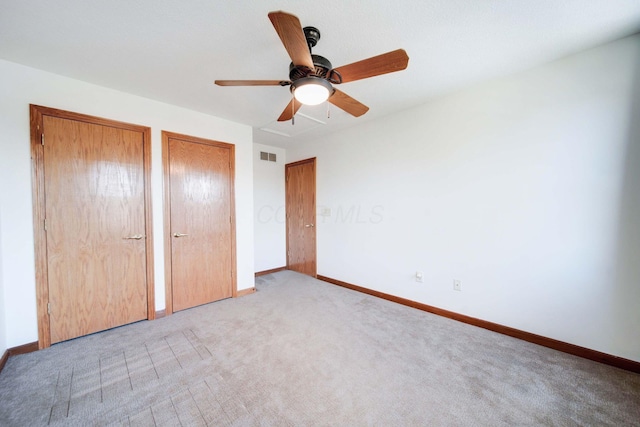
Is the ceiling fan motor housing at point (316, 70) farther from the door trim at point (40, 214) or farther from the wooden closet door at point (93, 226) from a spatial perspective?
the door trim at point (40, 214)

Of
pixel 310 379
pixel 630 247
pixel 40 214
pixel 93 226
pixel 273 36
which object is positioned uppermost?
pixel 273 36

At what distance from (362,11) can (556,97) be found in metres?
1.90

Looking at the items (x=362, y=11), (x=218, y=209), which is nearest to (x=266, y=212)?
(x=218, y=209)

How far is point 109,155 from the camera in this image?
248cm

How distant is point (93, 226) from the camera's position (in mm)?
2412

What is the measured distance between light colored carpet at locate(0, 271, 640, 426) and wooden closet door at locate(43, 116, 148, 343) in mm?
265

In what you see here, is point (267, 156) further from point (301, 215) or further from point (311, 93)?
point (311, 93)

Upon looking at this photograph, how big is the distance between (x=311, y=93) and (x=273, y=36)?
52 centimetres

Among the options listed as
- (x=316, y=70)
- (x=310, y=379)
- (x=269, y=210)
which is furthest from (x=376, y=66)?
(x=269, y=210)

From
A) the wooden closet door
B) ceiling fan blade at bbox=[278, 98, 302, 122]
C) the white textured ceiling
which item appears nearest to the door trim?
the wooden closet door

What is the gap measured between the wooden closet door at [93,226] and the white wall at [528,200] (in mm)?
3002

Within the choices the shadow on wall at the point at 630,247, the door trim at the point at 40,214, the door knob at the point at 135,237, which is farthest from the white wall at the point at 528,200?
the door trim at the point at 40,214

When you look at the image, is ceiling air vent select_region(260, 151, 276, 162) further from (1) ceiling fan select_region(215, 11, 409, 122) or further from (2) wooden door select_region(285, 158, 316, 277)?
(1) ceiling fan select_region(215, 11, 409, 122)

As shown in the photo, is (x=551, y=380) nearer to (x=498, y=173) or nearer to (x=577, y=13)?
(x=498, y=173)
